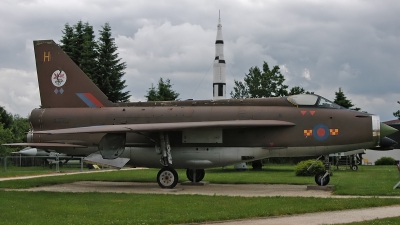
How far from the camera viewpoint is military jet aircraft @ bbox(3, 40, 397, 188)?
746 inches

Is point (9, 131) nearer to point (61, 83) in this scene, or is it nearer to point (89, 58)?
point (89, 58)

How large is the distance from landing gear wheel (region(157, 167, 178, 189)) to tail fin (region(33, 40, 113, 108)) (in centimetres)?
396

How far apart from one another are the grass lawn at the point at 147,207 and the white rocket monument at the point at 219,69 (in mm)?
36812

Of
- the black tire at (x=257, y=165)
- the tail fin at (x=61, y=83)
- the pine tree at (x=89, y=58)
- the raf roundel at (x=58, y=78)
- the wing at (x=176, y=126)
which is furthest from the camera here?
the pine tree at (x=89, y=58)

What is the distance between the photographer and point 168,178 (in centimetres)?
1961

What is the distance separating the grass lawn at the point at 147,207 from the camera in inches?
462

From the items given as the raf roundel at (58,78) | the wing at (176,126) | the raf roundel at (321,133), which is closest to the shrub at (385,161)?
the raf roundel at (321,133)

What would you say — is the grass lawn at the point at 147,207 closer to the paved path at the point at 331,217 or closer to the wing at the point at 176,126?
the paved path at the point at 331,217

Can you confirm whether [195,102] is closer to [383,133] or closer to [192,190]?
[192,190]

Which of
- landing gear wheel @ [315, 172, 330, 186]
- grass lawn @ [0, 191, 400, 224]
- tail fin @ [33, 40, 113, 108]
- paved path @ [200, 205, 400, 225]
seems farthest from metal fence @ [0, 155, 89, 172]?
paved path @ [200, 205, 400, 225]

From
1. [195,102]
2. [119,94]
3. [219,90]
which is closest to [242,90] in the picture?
[219,90]

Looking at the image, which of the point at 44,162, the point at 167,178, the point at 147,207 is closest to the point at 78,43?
the point at 44,162

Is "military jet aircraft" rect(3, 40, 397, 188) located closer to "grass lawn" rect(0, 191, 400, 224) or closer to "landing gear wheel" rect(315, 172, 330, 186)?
"landing gear wheel" rect(315, 172, 330, 186)

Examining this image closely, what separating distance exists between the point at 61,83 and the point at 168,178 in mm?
6222
